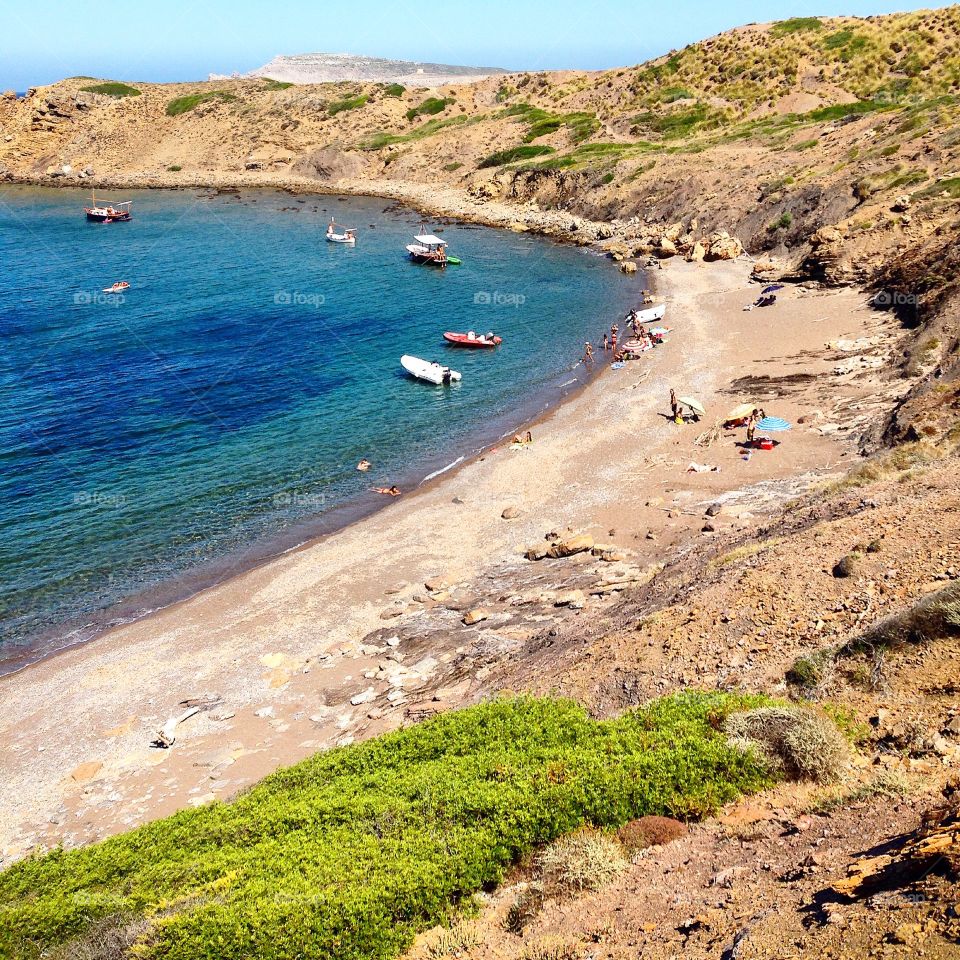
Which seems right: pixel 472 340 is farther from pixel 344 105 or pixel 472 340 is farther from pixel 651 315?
pixel 344 105

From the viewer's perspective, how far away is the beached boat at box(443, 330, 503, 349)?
51688 mm

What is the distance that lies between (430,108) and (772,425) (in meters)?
109

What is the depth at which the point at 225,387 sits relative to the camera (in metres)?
45.0

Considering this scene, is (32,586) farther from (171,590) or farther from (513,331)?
(513,331)

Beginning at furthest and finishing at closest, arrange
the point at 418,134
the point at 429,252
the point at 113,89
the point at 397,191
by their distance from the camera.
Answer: the point at 113,89, the point at 418,134, the point at 397,191, the point at 429,252

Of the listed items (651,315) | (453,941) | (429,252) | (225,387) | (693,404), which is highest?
(429,252)

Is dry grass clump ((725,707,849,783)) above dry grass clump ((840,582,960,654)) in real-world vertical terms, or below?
below

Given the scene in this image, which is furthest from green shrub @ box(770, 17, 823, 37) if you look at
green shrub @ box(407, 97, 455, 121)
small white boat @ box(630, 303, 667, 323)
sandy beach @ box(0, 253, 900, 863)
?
sandy beach @ box(0, 253, 900, 863)

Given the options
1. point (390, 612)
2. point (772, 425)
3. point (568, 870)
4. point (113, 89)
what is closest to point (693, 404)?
point (772, 425)

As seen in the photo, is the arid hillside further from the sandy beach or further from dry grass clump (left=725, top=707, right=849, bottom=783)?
dry grass clump (left=725, top=707, right=849, bottom=783)

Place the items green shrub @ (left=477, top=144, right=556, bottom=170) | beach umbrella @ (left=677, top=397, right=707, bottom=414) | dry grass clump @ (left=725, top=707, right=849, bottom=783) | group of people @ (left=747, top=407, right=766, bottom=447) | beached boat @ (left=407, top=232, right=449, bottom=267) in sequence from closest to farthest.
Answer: dry grass clump @ (left=725, top=707, right=849, bottom=783) → group of people @ (left=747, top=407, right=766, bottom=447) → beach umbrella @ (left=677, top=397, right=707, bottom=414) → beached boat @ (left=407, top=232, right=449, bottom=267) → green shrub @ (left=477, top=144, right=556, bottom=170)

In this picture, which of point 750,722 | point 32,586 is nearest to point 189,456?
point 32,586

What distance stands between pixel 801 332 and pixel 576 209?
45.8 metres

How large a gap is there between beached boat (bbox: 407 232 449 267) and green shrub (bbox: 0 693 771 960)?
62691 mm
